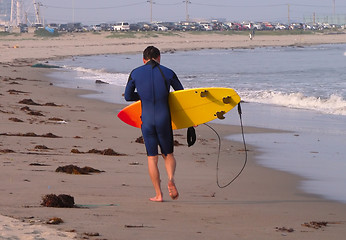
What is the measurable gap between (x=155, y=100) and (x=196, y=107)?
0.71 metres

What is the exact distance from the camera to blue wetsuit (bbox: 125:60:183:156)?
636 cm

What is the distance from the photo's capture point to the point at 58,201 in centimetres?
565

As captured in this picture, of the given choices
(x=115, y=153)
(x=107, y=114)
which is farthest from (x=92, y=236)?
(x=107, y=114)

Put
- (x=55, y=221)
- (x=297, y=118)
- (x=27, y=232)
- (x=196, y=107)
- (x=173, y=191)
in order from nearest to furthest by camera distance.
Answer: (x=27, y=232) < (x=55, y=221) < (x=173, y=191) < (x=196, y=107) < (x=297, y=118)

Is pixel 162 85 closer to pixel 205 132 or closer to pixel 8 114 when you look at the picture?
pixel 205 132

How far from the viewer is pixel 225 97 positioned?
7.08 metres

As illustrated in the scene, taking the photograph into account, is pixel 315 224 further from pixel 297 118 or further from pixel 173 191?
pixel 297 118

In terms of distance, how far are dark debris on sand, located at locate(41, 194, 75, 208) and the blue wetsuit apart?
105 centimetres

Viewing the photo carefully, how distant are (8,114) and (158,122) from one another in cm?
674

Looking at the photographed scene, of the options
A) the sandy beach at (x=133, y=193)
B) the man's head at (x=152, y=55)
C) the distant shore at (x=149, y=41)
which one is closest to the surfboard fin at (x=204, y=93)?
the man's head at (x=152, y=55)

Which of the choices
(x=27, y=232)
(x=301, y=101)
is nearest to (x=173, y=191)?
(x=27, y=232)

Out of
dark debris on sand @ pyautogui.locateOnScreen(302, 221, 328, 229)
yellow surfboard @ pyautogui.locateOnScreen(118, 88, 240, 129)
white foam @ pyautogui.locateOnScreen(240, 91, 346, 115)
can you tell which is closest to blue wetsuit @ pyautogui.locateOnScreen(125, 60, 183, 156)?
yellow surfboard @ pyautogui.locateOnScreen(118, 88, 240, 129)

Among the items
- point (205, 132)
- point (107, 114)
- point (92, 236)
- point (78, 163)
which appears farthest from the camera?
point (107, 114)

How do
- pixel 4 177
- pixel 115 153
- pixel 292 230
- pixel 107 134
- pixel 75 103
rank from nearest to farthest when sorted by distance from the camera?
pixel 292 230
pixel 4 177
pixel 115 153
pixel 107 134
pixel 75 103
